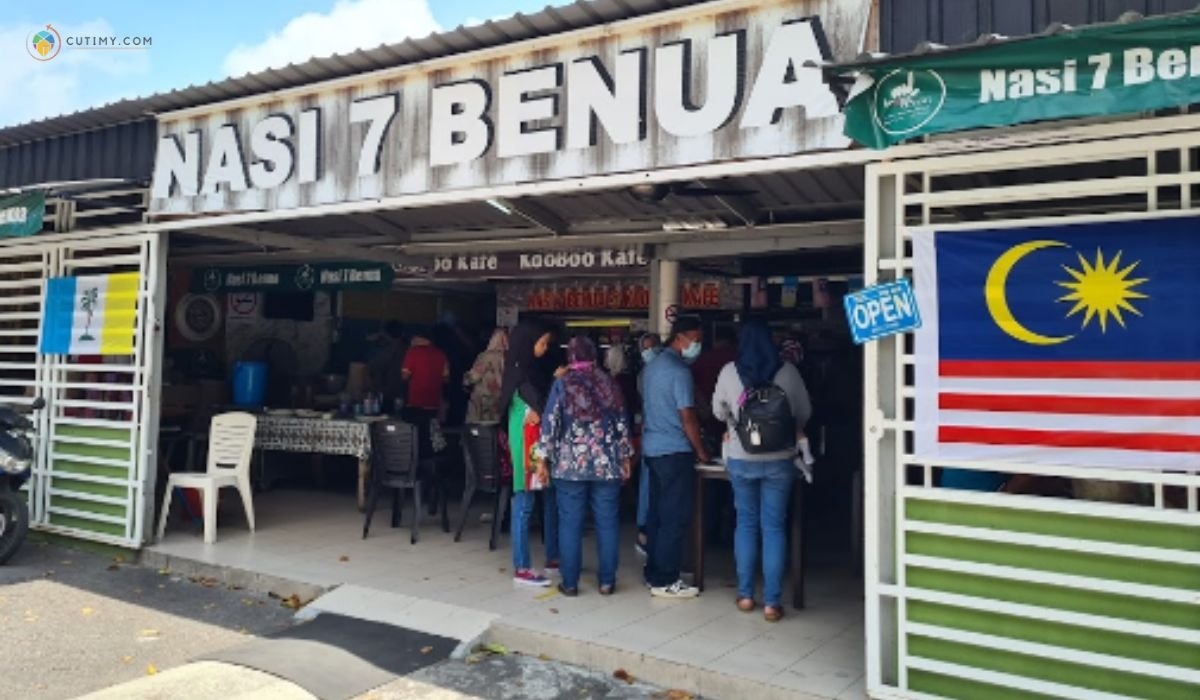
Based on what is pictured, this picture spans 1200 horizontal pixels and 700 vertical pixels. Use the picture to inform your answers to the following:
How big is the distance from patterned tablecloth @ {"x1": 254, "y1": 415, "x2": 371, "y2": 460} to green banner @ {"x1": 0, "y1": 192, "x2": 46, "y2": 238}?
2989 mm

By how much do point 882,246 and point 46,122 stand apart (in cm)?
756

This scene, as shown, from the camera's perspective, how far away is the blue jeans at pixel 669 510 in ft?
19.5

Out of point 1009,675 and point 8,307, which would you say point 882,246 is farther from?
point 8,307

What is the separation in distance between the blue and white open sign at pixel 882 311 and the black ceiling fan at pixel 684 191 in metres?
1.83

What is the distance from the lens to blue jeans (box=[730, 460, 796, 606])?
5.51 m

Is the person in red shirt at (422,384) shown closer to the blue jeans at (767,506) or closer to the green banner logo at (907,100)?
the blue jeans at (767,506)

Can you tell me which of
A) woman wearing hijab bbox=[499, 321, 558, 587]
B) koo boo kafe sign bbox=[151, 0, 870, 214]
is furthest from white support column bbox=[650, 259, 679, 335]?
koo boo kafe sign bbox=[151, 0, 870, 214]

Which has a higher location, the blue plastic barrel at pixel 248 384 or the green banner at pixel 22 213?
the green banner at pixel 22 213

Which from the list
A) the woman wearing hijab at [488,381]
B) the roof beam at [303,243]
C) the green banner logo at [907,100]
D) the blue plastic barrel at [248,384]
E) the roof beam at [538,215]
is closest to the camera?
the green banner logo at [907,100]

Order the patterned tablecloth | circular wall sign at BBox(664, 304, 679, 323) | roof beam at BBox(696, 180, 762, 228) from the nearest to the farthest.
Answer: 1. roof beam at BBox(696, 180, 762, 228)
2. circular wall sign at BBox(664, 304, 679, 323)
3. the patterned tablecloth

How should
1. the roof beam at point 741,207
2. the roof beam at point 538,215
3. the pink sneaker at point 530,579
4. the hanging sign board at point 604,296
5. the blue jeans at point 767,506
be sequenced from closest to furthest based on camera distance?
the blue jeans at point 767,506 → the pink sneaker at point 530,579 → the roof beam at point 741,207 → the roof beam at point 538,215 → the hanging sign board at point 604,296

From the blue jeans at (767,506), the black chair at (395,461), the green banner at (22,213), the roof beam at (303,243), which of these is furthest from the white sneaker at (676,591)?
the green banner at (22,213)

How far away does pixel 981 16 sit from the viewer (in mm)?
4211

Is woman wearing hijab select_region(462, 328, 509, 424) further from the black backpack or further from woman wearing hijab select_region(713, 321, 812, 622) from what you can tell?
the black backpack
